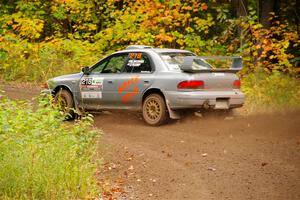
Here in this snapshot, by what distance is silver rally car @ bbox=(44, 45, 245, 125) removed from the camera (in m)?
13.1

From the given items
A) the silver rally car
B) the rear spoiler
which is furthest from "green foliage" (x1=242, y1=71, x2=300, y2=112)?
the silver rally car

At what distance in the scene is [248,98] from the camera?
657 inches

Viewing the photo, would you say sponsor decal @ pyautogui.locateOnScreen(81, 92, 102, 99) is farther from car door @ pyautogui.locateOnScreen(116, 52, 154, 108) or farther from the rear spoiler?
the rear spoiler

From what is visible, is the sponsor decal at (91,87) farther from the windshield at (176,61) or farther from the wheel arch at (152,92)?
the windshield at (176,61)

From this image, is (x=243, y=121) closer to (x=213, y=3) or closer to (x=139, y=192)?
(x=139, y=192)

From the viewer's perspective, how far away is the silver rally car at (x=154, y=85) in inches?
518

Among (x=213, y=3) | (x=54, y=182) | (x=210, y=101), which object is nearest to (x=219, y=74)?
(x=210, y=101)

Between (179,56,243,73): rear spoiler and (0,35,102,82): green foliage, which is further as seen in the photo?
(0,35,102,82): green foliage

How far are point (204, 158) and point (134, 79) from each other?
152 inches

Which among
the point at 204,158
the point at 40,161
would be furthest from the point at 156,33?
the point at 40,161

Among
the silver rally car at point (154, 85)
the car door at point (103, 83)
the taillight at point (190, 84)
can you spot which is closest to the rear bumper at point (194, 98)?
the silver rally car at point (154, 85)

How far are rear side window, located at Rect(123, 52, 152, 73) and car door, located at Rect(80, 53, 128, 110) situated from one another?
0.16m

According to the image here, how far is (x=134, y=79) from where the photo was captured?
45.6 feet

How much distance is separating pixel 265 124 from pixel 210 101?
3.89 feet
